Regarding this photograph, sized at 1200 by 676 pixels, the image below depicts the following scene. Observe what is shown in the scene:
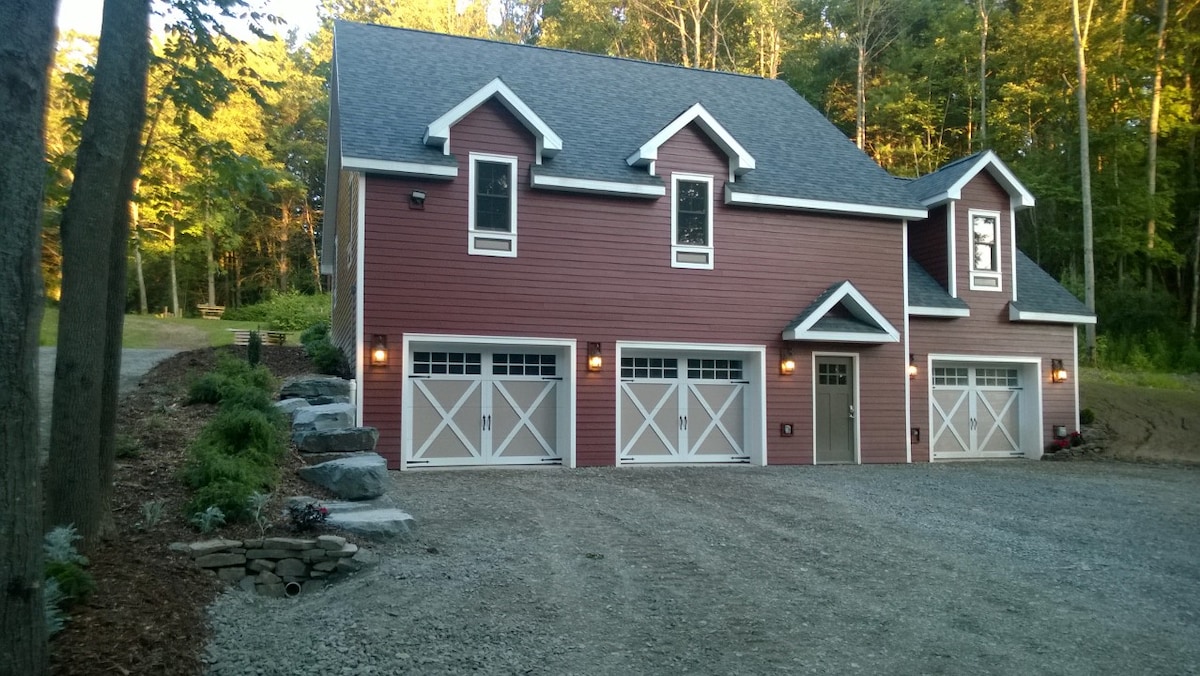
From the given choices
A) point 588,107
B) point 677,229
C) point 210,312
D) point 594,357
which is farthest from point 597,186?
point 210,312

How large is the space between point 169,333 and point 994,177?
22.6 metres

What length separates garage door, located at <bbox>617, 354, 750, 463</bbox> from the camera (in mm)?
14602

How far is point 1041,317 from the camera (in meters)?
17.5

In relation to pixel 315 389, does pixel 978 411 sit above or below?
below

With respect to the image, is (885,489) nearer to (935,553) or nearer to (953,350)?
(935,553)

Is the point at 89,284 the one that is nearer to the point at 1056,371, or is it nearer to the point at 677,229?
the point at 677,229

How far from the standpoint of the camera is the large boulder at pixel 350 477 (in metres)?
8.79

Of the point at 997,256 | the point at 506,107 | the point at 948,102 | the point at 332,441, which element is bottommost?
the point at 332,441

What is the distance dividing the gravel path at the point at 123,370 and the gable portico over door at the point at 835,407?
1141 centimetres

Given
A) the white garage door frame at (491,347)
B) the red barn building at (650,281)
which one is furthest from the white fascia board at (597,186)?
the white garage door frame at (491,347)

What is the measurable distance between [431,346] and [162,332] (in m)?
15.9

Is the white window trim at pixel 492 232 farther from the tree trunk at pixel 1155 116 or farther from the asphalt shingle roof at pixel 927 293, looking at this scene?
the tree trunk at pixel 1155 116

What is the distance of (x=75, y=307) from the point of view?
5531 mm

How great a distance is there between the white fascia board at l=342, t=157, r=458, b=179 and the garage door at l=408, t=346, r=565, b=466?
2.74 meters
